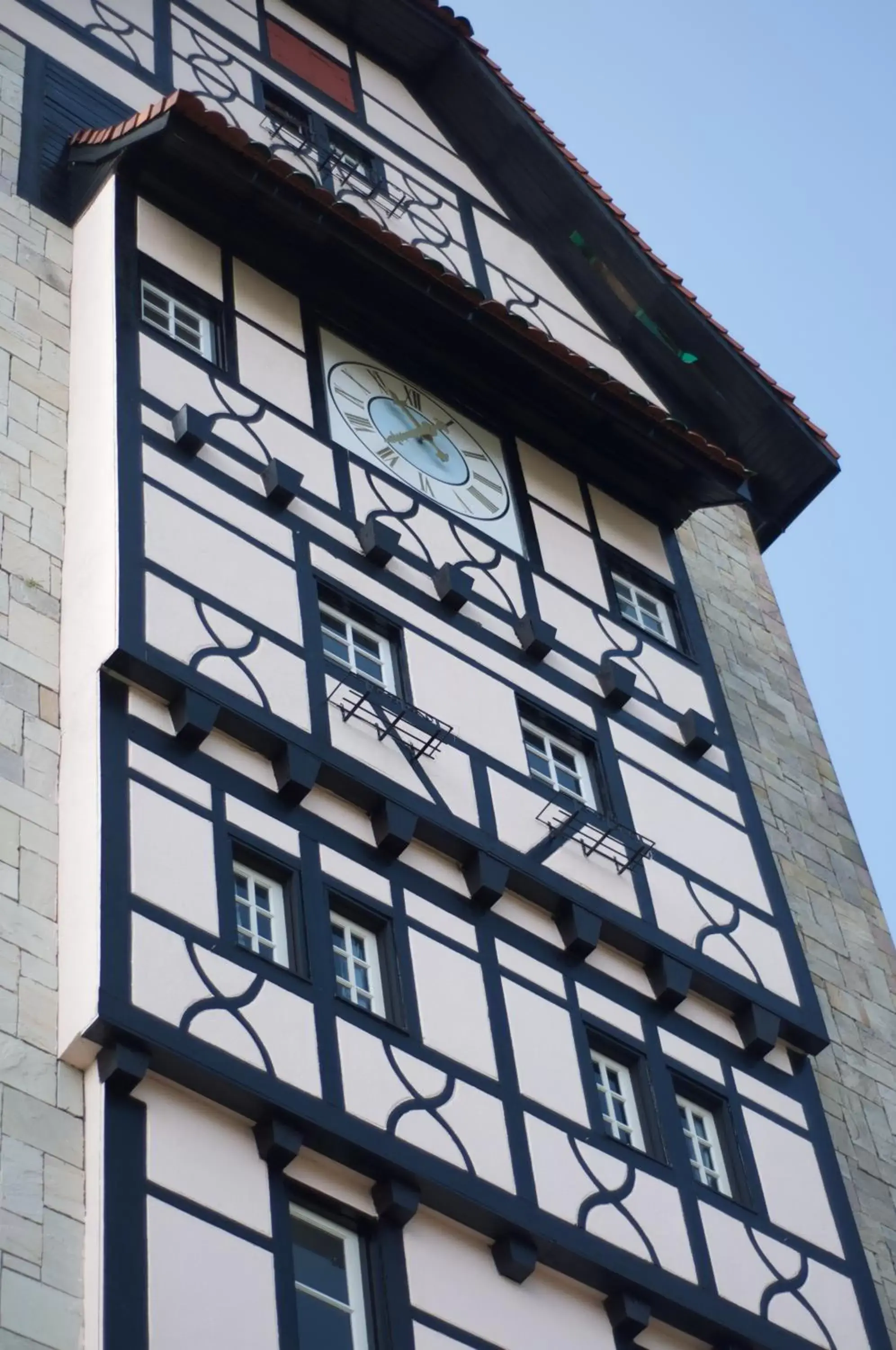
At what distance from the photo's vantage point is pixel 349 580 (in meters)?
14.3

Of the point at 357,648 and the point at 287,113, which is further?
the point at 287,113

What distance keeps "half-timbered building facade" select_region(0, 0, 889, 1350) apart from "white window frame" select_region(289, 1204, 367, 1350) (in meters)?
0.02

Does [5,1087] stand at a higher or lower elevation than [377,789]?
lower

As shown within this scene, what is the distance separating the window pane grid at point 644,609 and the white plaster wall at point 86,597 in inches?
164

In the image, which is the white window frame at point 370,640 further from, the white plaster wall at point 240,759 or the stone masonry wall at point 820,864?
the stone masonry wall at point 820,864

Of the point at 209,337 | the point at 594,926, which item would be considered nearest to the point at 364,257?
the point at 209,337

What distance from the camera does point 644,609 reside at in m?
16.9

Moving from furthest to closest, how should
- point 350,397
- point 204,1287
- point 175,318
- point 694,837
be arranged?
point 350,397
point 175,318
point 694,837
point 204,1287

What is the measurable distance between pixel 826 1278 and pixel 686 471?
655 centimetres

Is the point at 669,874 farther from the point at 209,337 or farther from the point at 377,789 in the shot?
the point at 209,337

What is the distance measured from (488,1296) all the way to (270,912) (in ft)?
7.03

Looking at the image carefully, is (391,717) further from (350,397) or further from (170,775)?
(350,397)

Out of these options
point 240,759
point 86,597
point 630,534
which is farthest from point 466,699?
point 630,534

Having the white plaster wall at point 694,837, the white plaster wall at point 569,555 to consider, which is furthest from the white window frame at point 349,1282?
the white plaster wall at point 569,555
